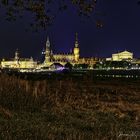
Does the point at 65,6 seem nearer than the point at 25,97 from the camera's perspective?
Yes

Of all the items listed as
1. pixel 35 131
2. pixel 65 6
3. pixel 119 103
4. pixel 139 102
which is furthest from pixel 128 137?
pixel 139 102

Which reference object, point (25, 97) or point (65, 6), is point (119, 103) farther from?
point (65, 6)

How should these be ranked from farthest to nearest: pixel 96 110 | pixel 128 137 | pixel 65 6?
Result: 1. pixel 96 110
2. pixel 128 137
3. pixel 65 6

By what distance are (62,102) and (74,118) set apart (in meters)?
3.28

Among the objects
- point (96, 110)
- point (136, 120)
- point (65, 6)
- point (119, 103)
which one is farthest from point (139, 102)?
point (65, 6)

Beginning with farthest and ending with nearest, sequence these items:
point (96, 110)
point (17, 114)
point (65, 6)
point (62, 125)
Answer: point (96, 110)
point (17, 114)
point (62, 125)
point (65, 6)

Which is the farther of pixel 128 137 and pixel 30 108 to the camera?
pixel 30 108

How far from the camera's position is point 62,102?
18.7m

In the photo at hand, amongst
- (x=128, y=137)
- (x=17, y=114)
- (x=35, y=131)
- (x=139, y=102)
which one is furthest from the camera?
(x=139, y=102)

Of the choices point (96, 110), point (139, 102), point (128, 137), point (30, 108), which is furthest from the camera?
point (139, 102)

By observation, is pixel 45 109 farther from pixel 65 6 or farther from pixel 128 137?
pixel 65 6

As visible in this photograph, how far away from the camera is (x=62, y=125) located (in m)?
13.5

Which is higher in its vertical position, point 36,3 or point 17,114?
point 36,3

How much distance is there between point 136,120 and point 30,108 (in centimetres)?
381
